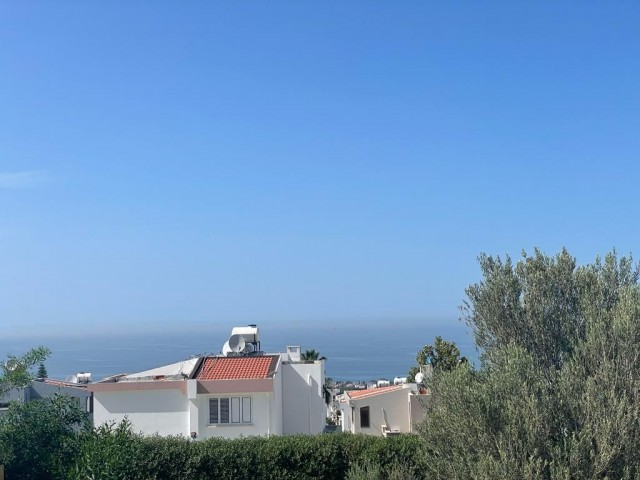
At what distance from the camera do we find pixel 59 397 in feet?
59.2

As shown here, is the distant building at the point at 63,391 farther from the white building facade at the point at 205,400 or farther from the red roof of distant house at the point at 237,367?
the red roof of distant house at the point at 237,367

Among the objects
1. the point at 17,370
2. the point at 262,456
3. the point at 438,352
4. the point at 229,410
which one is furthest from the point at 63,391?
the point at 438,352

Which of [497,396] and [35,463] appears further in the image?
[35,463]

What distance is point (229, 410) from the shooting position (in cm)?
2389

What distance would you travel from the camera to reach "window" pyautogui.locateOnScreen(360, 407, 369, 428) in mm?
30312

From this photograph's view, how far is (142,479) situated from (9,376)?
402 cm

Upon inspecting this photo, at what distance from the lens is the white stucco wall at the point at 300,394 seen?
26578 mm

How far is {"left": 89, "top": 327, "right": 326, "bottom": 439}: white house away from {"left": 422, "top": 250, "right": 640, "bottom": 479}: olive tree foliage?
30.3 feet

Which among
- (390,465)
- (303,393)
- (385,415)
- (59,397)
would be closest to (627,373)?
(390,465)

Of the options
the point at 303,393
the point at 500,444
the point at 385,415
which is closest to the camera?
the point at 500,444

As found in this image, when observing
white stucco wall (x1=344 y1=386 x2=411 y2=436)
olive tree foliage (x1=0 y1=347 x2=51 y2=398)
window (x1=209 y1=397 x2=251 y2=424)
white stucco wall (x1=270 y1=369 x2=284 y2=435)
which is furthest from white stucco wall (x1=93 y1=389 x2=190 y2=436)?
white stucco wall (x1=344 y1=386 x2=411 y2=436)

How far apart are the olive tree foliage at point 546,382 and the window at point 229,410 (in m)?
9.53

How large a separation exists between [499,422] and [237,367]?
43.5ft

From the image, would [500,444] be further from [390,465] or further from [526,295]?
[390,465]
